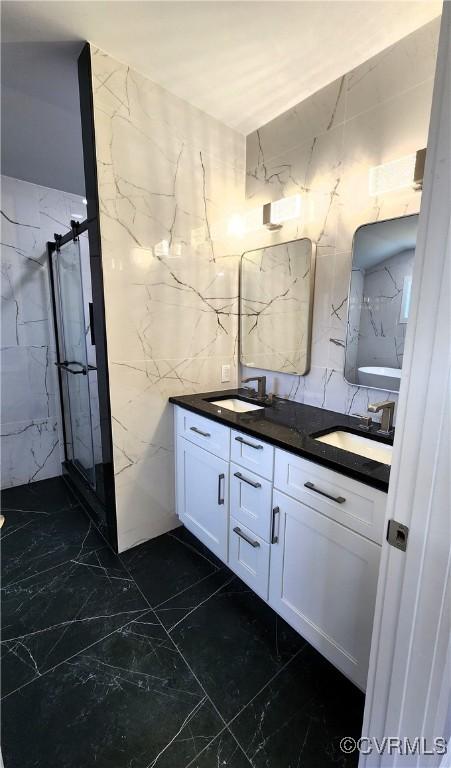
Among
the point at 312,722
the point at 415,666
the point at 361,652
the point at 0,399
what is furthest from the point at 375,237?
the point at 0,399

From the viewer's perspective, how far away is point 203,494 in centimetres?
192

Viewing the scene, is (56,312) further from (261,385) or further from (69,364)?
(261,385)

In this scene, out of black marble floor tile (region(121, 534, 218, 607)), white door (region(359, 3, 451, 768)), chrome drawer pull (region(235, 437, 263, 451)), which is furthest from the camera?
black marble floor tile (region(121, 534, 218, 607))

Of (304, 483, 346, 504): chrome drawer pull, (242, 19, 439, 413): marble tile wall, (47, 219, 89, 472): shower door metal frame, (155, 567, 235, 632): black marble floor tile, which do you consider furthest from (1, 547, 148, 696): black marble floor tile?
(242, 19, 439, 413): marble tile wall

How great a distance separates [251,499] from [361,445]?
1.95 ft

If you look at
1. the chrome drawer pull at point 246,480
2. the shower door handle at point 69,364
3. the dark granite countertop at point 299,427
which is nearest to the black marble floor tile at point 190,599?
the chrome drawer pull at point 246,480

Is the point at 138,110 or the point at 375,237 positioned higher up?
the point at 138,110

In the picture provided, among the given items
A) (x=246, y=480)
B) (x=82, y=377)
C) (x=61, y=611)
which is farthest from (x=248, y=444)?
(x=82, y=377)

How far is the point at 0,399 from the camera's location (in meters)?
2.69

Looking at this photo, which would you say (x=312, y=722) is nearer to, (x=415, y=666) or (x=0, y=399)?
(x=415, y=666)

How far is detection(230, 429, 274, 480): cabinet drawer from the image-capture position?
146cm

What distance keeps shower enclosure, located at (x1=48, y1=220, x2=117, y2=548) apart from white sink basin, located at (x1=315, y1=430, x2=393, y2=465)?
124cm

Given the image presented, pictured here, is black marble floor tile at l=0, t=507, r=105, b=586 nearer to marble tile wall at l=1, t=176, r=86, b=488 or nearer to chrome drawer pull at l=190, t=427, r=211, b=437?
marble tile wall at l=1, t=176, r=86, b=488

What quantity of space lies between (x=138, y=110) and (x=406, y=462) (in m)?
2.13
